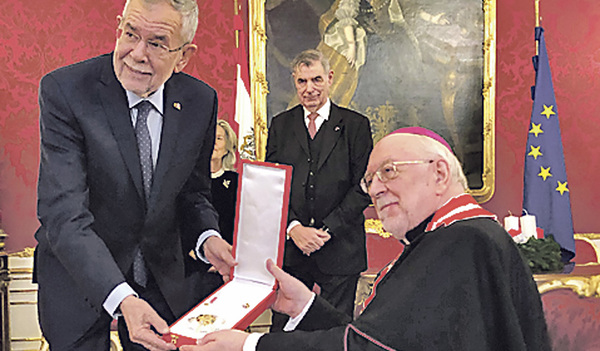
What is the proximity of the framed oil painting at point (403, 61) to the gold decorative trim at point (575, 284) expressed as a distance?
1.52 m

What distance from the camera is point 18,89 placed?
493cm

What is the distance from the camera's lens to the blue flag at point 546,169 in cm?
469

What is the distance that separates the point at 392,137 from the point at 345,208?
1.41 meters

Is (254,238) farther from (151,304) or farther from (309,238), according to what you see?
(309,238)

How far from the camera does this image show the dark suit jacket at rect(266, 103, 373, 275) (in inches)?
122

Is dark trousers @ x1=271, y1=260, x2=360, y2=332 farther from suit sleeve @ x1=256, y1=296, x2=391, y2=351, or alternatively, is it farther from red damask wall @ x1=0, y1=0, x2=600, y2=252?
red damask wall @ x1=0, y1=0, x2=600, y2=252

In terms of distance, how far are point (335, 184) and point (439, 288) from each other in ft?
5.97

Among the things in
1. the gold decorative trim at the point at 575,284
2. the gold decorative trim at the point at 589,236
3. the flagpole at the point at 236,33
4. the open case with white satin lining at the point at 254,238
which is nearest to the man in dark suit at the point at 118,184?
the open case with white satin lining at the point at 254,238

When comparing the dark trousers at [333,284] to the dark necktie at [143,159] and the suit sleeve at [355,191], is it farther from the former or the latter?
the dark necktie at [143,159]

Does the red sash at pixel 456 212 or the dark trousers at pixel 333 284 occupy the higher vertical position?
the red sash at pixel 456 212

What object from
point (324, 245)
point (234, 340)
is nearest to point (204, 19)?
point (324, 245)

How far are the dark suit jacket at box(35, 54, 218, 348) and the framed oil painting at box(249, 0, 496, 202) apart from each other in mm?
3573

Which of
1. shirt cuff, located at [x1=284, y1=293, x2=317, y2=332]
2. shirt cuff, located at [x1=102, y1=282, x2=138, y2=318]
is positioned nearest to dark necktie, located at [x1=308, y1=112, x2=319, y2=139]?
shirt cuff, located at [x1=284, y1=293, x2=317, y2=332]

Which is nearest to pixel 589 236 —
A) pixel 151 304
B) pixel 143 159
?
pixel 151 304
